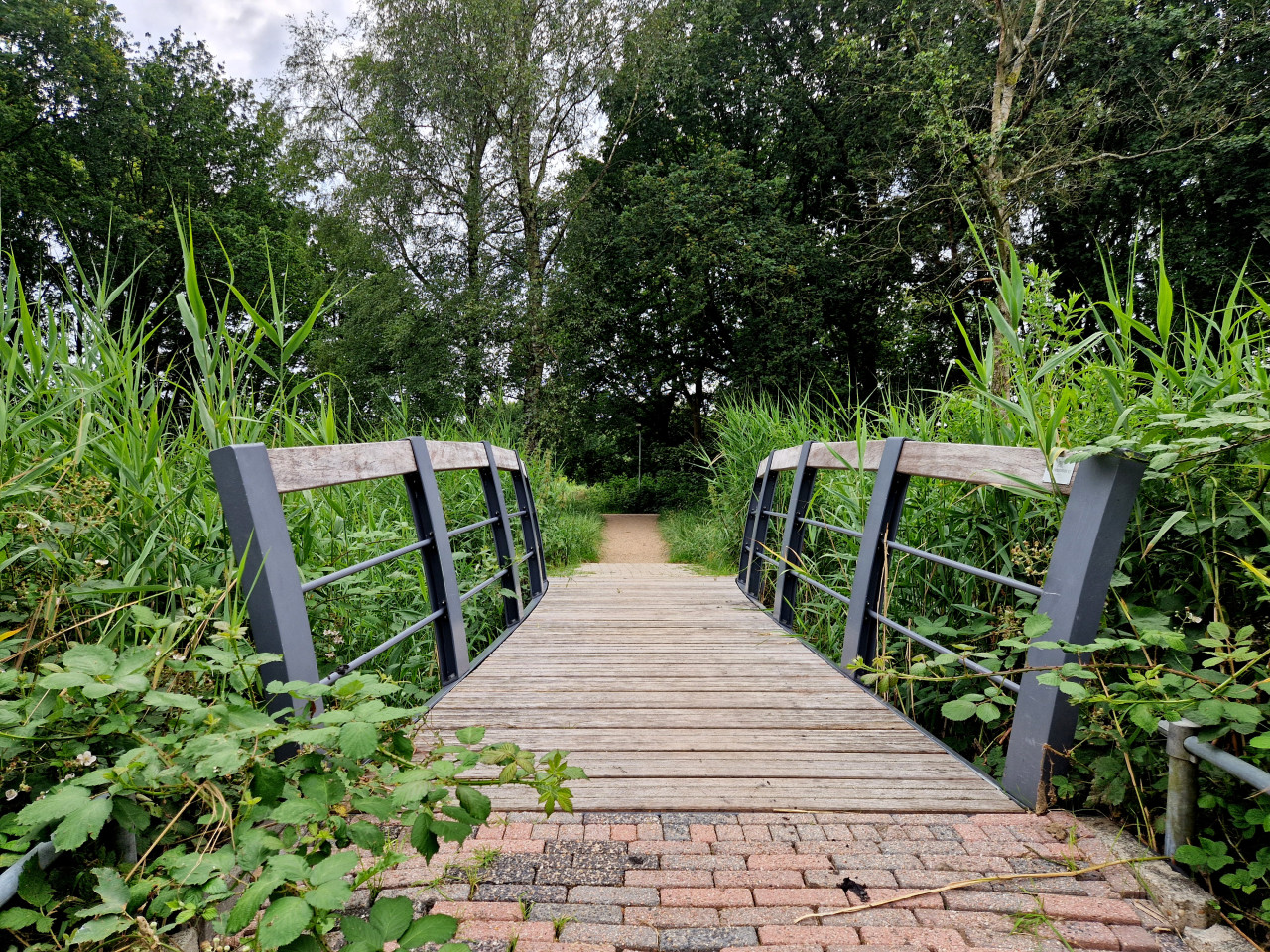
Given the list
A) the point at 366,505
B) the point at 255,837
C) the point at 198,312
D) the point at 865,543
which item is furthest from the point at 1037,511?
the point at 366,505

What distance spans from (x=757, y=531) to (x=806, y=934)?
11.6ft

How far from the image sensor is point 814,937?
1126 mm

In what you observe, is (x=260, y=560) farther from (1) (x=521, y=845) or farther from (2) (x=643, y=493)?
(2) (x=643, y=493)

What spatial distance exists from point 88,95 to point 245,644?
20.6 meters

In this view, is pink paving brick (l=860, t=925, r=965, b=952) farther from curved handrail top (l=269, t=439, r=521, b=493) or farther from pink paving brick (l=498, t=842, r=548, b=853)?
curved handrail top (l=269, t=439, r=521, b=493)

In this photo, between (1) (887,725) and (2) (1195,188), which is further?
(2) (1195,188)

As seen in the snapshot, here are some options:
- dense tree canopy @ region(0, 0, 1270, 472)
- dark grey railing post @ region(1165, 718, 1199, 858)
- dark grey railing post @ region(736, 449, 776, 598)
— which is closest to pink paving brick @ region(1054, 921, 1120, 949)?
dark grey railing post @ region(1165, 718, 1199, 858)

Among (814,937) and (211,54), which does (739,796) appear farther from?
(211,54)

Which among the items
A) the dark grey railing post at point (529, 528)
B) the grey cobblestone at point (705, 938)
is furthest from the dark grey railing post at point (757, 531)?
the grey cobblestone at point (705, 938)

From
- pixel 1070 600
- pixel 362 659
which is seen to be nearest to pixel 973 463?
pixel 1070 600

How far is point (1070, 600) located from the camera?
4.95ft

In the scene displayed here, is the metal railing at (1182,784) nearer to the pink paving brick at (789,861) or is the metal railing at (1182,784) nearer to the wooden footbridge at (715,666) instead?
the wooden footbridge at (715,666)

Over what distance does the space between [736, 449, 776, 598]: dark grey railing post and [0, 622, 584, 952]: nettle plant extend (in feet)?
11.3

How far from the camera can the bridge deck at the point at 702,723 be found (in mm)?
1626
